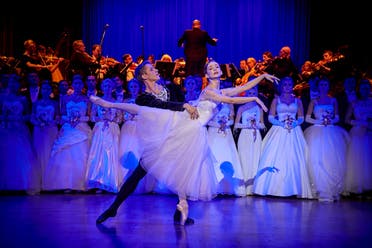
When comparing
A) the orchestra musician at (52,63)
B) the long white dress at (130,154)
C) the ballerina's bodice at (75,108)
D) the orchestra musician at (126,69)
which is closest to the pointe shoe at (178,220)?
the long white dress at (130,154)

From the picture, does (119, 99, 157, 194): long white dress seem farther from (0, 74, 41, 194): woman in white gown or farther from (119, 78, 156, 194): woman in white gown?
(0, 74, 41, 194): woman in white gown

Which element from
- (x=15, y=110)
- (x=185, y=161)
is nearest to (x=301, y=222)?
(x=185, y=161)

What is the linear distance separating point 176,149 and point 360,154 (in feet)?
12.7

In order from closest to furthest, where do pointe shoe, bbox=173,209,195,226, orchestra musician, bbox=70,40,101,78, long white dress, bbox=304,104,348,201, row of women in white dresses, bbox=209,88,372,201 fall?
pointe shoe, bbox=173,209,195,226 → long white dress, bbox=304,104,348,201 → row of women in white dresses, bbox=209,88,372,201 → orchestra musician, bbox=70,40,101,78

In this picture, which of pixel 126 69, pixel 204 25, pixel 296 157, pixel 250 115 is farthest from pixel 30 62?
pixel 204 25

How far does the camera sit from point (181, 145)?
480cm

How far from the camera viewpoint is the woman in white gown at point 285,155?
7.19m

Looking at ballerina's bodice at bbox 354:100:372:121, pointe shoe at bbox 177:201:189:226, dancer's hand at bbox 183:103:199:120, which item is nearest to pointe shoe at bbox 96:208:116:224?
pointe shoe at bbox 177:201:189:226

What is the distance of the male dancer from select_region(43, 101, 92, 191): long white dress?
277 centimetres

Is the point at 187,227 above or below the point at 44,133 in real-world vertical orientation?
below

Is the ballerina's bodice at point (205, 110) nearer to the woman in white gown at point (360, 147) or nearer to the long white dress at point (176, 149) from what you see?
the long white dress at point (176, 149)

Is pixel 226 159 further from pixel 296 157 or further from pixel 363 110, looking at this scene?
pixel 363 110

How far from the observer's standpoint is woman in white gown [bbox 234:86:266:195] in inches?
295

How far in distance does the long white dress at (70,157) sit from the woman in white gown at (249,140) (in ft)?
8.35
